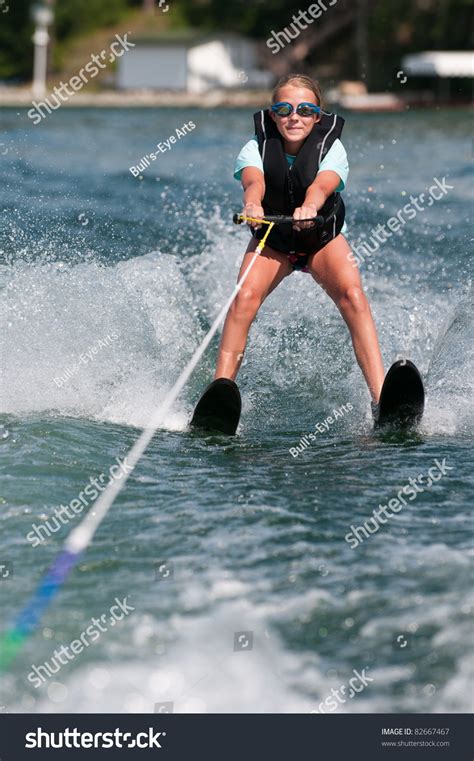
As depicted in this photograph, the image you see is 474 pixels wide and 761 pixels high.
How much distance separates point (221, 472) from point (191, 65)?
4355 cm

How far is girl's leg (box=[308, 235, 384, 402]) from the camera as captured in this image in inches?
207

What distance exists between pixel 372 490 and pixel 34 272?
9.12 feet

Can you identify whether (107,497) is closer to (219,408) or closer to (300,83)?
(219,408)

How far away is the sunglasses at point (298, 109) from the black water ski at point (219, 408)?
47.9 inches

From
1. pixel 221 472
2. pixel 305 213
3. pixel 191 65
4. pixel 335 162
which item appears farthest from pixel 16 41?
pixel 221 472

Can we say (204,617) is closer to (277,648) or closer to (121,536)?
(277,648)

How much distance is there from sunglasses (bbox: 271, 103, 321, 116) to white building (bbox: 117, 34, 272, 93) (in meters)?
42.4

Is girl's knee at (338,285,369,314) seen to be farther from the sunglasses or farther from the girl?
the sunglasses

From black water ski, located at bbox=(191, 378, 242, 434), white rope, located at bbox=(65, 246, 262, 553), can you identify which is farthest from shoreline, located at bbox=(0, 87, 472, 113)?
white rope, located at bbox=(65, 246, 262, 553)

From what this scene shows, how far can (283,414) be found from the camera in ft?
19.0

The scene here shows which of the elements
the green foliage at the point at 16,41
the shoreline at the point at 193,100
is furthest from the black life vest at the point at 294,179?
the green foliage at the point at 16,41

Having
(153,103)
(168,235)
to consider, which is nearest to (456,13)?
(153,103)

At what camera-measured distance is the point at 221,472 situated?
4.69 meters
